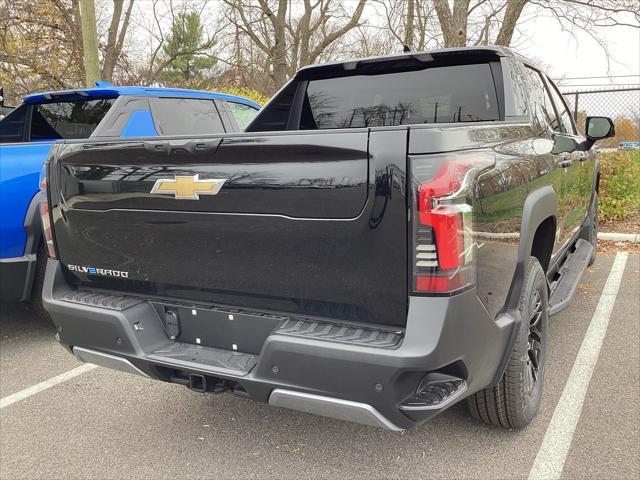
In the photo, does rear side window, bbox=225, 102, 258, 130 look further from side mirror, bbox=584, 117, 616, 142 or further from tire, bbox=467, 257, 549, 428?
tire, bbox=467, 257, 549, 428

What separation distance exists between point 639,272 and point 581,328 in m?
2.28

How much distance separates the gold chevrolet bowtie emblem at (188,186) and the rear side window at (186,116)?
3044mm

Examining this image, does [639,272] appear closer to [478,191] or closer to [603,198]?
[603,198]

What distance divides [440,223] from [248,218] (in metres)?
0.78

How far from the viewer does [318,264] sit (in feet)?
7.18

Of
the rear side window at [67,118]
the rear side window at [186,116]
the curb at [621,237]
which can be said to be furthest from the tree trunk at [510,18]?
the rear side window at [67,118]

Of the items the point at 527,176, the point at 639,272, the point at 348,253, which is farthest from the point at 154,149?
the point at 639,272

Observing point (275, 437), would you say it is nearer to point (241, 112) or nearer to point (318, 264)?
point (318, 264)

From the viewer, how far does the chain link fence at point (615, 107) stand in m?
11.8

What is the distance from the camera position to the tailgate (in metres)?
2.04

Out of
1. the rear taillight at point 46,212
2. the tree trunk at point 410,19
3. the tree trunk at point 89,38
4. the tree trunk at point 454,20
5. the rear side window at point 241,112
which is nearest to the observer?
the rear taillight at point 46,212

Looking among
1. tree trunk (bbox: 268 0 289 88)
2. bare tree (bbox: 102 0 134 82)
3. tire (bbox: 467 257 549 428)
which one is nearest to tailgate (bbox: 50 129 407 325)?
tire (bbox: 467 257 549 428)

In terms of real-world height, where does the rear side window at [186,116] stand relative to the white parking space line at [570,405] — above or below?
above

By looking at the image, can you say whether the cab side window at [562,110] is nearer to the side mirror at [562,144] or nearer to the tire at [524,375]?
the side mirror at [562,144]
